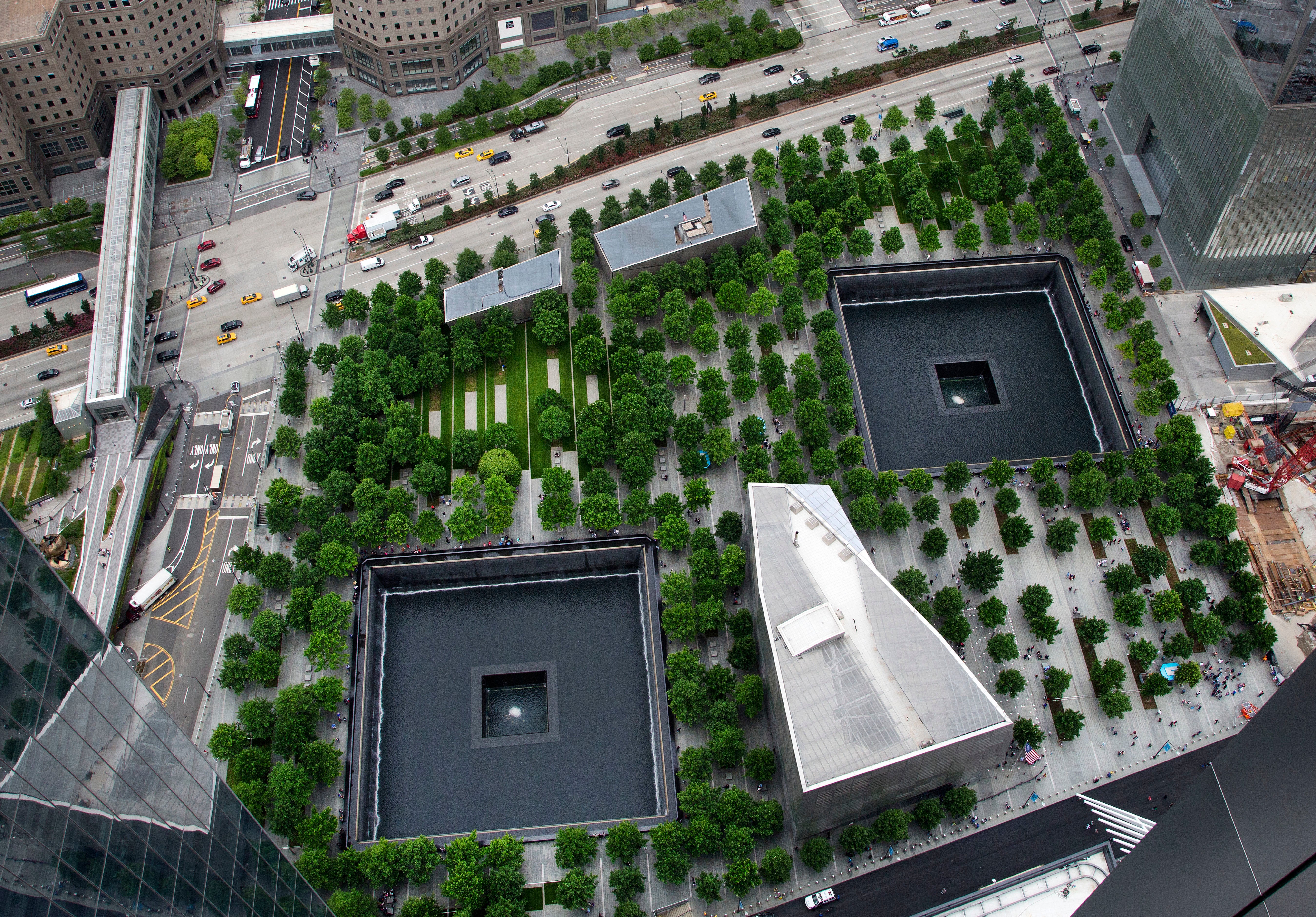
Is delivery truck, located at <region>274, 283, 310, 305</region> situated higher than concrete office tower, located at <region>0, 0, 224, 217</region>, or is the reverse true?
concrete office tower, located at <region>0, 0, 224, 217</region>

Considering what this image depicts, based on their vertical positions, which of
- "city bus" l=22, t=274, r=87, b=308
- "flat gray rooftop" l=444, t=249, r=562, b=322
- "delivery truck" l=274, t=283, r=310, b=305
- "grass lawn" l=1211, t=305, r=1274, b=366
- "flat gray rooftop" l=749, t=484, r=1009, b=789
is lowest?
"flat gray rooftop" l=749, t=484, r=1009, b=789

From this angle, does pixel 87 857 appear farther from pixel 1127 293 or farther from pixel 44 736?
pixel 1127 293

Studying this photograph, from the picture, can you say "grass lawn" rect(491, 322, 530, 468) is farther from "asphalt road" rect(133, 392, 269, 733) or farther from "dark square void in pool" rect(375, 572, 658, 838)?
"asphalt road" rect(133, 392, 269, 733)

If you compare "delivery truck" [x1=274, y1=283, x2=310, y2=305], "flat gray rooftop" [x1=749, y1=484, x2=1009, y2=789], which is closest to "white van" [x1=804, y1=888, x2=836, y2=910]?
"flat gray rooftop" [x1=749, y1=484, x2=1009, y2=789]

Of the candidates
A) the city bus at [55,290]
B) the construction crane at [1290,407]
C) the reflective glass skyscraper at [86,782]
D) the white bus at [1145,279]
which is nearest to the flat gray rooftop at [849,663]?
the construction crane at [1290,407]

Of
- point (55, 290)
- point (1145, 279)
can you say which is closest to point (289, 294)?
point (55, 290)

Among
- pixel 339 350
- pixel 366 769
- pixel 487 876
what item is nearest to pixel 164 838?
pixel 487 876
